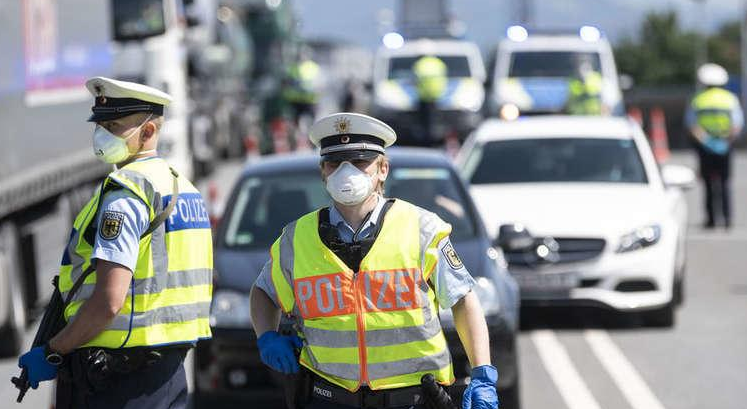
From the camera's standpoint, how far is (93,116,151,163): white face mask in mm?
5027

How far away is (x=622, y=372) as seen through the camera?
386 inches

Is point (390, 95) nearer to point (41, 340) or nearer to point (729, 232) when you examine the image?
point (729, 232)

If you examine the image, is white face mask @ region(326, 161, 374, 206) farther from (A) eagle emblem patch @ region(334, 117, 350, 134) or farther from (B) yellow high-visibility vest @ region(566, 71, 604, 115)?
(B) yellow high-visibility vest @ region(566, 71, 604, 115)

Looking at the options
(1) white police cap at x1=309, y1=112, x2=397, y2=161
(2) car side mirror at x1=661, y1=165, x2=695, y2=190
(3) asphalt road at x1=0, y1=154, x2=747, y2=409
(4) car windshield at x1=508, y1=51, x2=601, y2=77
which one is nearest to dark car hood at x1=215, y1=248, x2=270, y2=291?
(3) asphalt road at x1=0, y1=154, x2=747, y2=409

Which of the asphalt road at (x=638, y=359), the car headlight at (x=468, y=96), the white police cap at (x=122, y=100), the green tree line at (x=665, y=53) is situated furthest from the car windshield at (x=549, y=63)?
the green tree line at (x=665, y=53)

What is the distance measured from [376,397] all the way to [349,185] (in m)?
0.61

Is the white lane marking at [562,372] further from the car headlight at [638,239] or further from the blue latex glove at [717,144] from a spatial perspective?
the blue latex glove at [717,144]

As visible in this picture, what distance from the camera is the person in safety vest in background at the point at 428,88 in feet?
86.1

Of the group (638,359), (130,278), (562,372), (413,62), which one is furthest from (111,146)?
(413,62)

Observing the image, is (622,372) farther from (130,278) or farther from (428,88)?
(428,88)

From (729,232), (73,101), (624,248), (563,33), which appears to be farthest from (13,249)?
(563,33)

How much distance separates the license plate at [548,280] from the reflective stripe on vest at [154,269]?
20.5 feet

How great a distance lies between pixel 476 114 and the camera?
27875 mm

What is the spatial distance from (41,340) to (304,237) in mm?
915
